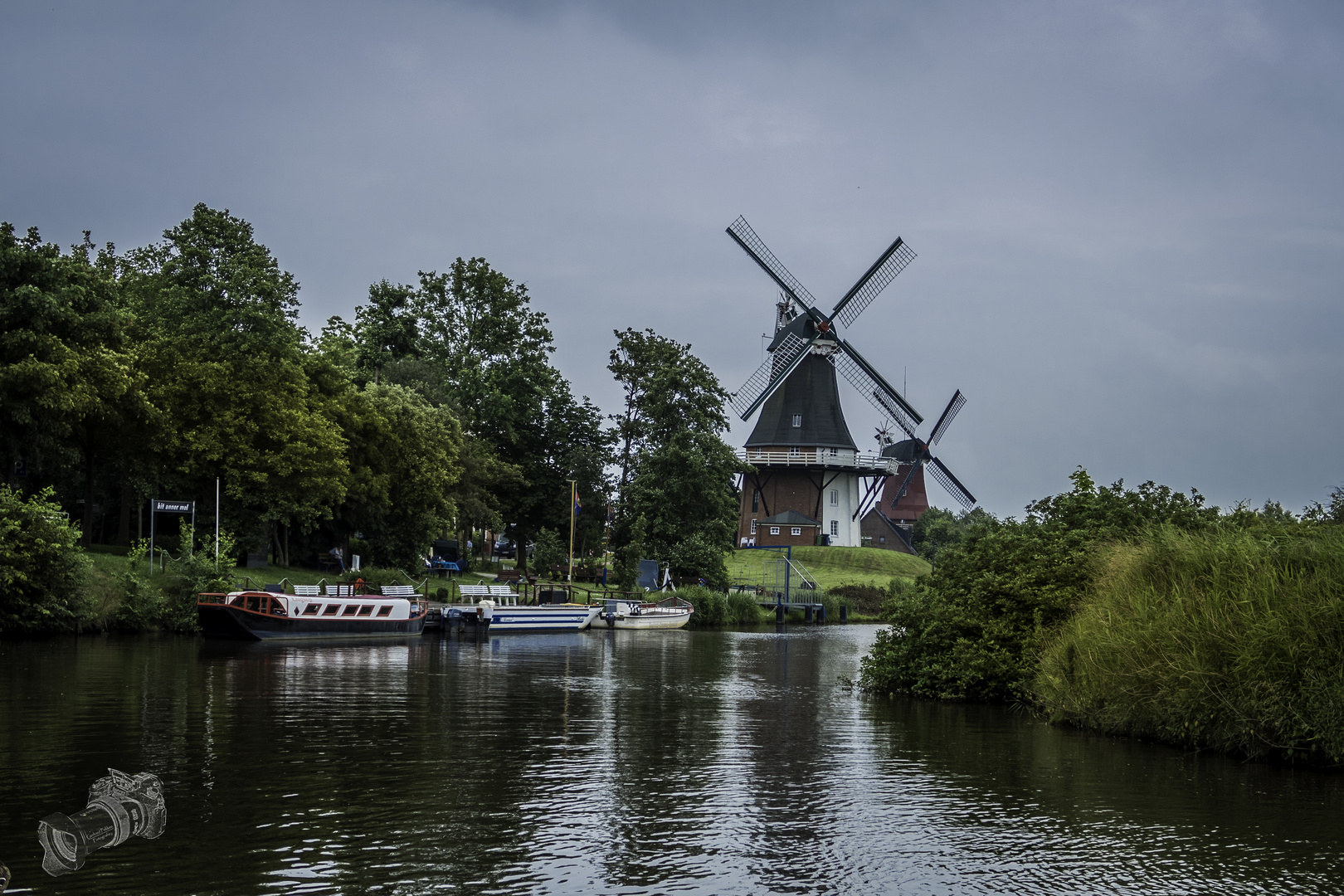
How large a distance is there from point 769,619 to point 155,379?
4151cm

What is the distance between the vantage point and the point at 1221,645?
716 inches

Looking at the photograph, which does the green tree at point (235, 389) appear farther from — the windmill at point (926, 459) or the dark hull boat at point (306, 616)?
the windmill at point (926, 459)

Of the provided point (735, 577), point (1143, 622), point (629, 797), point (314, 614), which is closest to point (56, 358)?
point (314, 614)

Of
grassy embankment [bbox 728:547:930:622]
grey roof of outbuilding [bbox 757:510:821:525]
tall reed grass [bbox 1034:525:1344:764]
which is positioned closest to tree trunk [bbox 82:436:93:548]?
grassy embankment [bbox 728:547:930:622]

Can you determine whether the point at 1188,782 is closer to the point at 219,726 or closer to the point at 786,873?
the point at 786,873

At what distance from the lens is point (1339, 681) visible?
16828 millimetres

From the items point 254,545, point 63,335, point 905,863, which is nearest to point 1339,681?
point 905,863

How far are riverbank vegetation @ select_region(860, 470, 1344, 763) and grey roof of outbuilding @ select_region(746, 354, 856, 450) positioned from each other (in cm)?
6049

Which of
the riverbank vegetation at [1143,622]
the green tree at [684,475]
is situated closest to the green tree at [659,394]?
the green tree at [684,475]

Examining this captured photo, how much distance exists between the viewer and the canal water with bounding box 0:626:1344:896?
11.5 metres

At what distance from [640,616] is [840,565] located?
3225 centimetres

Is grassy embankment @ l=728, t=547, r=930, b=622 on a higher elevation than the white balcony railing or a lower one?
lower

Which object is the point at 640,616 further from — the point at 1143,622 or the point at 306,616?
the point at 1143,622

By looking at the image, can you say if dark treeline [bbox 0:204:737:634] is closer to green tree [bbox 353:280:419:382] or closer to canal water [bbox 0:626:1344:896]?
green tree [bbox 353:280:419:382]
